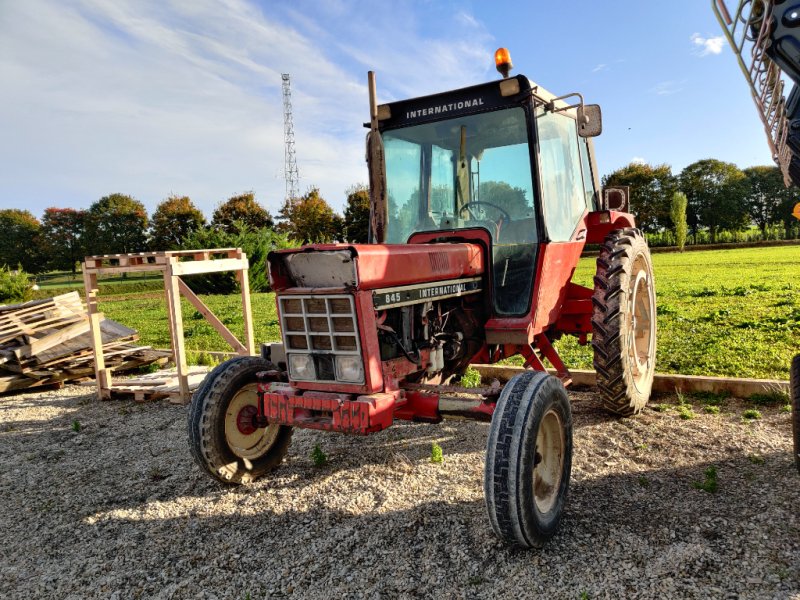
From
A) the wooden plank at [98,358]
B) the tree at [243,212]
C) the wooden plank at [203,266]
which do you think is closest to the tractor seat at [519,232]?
the wooden plank at [203,266]

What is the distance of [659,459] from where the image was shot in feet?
12.4

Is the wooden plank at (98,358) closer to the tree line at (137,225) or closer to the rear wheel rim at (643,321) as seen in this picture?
the rear wheel rim at (643,321)

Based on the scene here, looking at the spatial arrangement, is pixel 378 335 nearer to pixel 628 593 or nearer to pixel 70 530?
pixel 628 593

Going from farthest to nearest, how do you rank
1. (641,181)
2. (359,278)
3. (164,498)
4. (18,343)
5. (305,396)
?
(641,181) → (18,343) → (164,498) → (305,396) → (359,278)

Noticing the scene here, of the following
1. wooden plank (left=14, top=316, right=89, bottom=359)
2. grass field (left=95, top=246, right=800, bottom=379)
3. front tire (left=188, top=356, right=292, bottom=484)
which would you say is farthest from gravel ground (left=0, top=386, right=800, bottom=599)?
wooden plank (left=14, top=316, right=89, bottom=359)

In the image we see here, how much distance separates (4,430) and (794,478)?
21.4 feet

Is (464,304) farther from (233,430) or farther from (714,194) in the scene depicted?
(714,194)

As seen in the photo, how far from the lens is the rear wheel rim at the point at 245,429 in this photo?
3719 millimetres

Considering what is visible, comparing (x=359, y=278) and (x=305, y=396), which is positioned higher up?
(x=359, y=278)

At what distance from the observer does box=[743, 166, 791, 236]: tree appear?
49688 millimetres

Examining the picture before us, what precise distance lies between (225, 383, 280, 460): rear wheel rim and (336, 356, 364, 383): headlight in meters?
0.99

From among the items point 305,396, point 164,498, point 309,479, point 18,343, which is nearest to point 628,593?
point 305,396

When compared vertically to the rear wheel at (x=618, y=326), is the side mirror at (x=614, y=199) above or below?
above

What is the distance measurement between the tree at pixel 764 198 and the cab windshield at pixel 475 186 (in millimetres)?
55197
